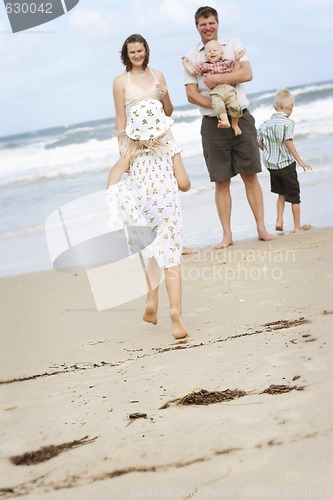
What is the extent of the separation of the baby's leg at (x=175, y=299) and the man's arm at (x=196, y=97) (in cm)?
278

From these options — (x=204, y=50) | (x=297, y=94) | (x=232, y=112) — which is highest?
(x=204, y=50)

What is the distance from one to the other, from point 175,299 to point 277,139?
3.75m

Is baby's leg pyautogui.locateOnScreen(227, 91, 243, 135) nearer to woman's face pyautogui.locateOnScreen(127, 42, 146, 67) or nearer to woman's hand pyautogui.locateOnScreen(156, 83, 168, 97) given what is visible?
woman's hand pyautogui.locateOnScreen(156, 83, 168, 97)

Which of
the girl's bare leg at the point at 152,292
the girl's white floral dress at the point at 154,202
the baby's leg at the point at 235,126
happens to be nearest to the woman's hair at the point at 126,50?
the baby's leg at the point at 235,126

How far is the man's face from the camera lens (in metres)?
7.03

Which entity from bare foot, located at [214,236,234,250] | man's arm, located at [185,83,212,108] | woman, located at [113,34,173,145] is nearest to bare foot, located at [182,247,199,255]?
bare foot, located at [214,236,234,250]

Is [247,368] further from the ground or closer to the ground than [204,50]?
closer to the ground

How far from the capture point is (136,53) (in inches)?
237

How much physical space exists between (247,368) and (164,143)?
1795 millimetres

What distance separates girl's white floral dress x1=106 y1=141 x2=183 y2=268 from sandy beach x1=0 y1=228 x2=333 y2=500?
50 cm

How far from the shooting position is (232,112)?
7090 millimetres

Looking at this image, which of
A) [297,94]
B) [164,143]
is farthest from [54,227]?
[297,94]

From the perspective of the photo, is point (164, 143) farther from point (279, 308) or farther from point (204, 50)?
point (204, 50)

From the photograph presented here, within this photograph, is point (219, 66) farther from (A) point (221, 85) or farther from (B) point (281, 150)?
(B) point (281, 150)
